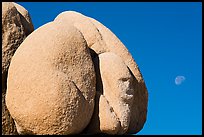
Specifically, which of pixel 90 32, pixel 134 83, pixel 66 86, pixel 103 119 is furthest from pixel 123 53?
pixel 66 86

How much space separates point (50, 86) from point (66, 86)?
0.20 metres

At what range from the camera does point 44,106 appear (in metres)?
4.24

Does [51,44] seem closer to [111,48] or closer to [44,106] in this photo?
[44,106]

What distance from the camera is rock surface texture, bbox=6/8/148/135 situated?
4.28 m

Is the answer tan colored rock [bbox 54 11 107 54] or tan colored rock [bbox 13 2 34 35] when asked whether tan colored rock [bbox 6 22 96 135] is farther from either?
tan colored rock [bbox 54 11 107 54]

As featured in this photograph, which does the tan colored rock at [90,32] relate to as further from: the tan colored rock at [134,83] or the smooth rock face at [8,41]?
the smooth rock face at [8,41]

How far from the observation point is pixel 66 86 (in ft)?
14.2

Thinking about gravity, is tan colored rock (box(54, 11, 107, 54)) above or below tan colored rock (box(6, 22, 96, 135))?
above

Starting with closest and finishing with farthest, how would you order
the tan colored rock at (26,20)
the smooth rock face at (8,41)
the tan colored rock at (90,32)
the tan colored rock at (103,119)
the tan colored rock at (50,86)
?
the tan colored rock at (50,86)
the smooth rock face at (8,41)
the tan colored rock at (103,119)
the tan colored rock at (26,20)
the tan colored rock at (90,32)

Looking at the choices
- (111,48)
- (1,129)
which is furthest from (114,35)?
(1,129)

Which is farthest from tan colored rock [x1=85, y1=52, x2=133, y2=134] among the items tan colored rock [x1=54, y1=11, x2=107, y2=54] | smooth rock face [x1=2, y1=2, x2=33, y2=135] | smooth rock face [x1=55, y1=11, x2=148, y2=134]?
smooth rock face [x1=2, y1=2, x2=33, y2=135]

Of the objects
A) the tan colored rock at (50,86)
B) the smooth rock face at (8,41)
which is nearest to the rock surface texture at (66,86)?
the tan colored rock at (50,86)

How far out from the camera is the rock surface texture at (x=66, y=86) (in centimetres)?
428

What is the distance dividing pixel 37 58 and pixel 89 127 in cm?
123
